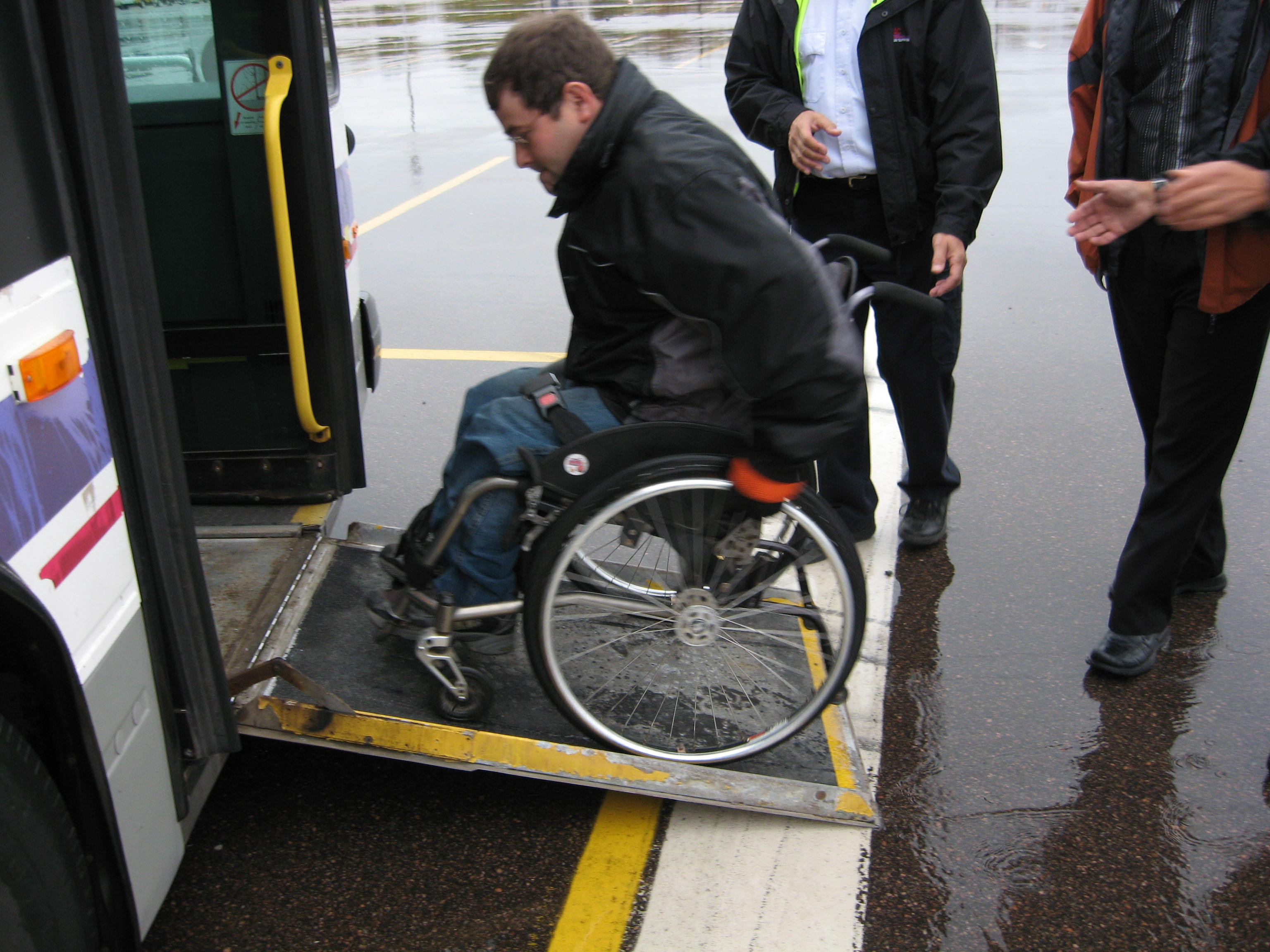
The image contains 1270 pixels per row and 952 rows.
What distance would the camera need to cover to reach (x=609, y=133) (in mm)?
2119

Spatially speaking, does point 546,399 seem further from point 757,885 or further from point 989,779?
point 989,779

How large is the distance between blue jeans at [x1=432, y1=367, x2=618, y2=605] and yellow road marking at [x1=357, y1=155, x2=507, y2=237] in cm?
536

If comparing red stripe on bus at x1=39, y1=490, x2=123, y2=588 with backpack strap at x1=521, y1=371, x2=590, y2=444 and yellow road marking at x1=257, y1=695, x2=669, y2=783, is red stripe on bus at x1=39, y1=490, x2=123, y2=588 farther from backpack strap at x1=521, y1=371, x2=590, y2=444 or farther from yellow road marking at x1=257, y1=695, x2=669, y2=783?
backpack strap at x1=521, y1=371, x2=590, y2=444

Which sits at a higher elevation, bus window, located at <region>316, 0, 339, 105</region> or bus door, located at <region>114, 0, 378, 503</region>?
bus window, located at <region>316, 0, 339, 105</region>

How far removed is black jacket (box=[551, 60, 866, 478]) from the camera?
2.03m

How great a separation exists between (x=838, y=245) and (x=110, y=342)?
5.69 feet

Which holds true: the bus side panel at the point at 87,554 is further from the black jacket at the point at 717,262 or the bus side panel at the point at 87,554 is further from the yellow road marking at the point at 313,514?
the yellow road marking at the point at 313,514

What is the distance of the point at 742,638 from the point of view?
9.05 ft

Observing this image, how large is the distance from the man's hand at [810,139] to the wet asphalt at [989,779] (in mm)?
1309

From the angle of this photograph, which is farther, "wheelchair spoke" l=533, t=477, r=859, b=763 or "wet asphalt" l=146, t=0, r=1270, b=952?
"wheelchair spoke" l=533, t=477, r=859, b=763

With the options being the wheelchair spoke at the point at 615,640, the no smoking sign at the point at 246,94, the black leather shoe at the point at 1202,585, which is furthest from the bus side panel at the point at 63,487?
the black leather shoe at the point at 1202,585

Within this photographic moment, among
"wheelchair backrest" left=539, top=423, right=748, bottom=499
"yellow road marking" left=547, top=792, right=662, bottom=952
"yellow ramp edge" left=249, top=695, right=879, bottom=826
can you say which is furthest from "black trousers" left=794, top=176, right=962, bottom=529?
"yellow road marking" left=547, top=792, right=662, bottom=952

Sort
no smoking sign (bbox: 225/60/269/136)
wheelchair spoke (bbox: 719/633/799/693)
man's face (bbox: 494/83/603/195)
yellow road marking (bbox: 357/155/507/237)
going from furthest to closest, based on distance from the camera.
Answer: yellow road marking (bbox: 357/155/507/237)
no smoking sign (bbox: 225/60/269/136)
wheelchair spoke (bbox: 719/633/799/693)
man's face (bbox: 494/83/603/195)

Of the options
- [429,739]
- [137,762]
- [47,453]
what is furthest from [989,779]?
[47,453]
